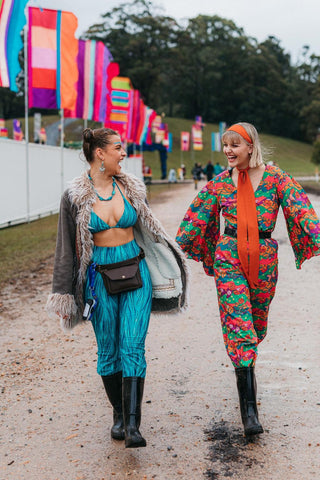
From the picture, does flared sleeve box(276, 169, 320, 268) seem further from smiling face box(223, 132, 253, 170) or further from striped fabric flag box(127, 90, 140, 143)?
striped fabric flag box(127, 90, 140, 143)

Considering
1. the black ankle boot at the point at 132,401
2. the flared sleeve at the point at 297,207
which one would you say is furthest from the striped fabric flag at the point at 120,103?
the black ankle boot at the point at 132,401

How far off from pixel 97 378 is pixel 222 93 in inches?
4025

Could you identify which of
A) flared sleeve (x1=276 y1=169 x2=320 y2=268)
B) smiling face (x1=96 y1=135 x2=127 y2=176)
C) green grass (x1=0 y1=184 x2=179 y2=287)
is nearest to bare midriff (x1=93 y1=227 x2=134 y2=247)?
smiling face (x1=96 y1=135 x2=127 y2=176)

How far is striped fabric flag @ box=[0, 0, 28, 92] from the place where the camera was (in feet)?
36.1

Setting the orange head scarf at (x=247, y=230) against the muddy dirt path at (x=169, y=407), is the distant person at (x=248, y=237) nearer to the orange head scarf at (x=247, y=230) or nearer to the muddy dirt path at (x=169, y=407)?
the orange head scarf at (x=247, y=230)

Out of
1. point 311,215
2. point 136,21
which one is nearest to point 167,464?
point 311,215

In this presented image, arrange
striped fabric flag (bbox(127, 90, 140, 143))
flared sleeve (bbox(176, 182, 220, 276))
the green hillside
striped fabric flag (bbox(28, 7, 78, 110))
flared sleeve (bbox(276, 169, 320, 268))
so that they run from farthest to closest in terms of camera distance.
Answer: the green hillside, striped fabric flag (bbox(127, 90, 140, 143)), striped fabric flag (bbox(28, 7, 78, 110)), flared sleeve (bbox(176, 182, 220, 276)), flared sleeve (bbox(276, 169, 320, 268))

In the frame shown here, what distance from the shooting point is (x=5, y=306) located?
7430 millimetres

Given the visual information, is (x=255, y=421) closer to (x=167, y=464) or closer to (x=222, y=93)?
(x=167, y=464)

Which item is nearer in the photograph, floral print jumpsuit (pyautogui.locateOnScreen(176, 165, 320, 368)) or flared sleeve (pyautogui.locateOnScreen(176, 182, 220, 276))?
floral print jumpsuit (pyautogui.locateOnScreen(176, 165, 320, 368))

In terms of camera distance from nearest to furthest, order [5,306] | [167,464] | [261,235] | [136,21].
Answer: [167,464]
[261,235]
[5,306]
[136,21]

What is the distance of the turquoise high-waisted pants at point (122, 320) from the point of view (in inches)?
136

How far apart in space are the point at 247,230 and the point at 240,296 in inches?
15.4

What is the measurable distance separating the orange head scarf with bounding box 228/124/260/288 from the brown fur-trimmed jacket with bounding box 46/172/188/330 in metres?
0.37
